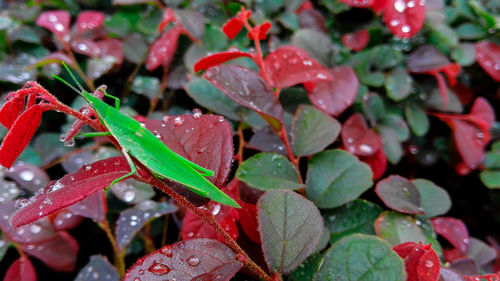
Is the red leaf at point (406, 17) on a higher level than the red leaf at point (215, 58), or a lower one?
lower

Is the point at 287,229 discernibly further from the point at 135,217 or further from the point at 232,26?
the point at 232,26

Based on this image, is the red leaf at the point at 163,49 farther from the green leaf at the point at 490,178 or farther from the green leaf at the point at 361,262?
the green leaf at the point at 490,178

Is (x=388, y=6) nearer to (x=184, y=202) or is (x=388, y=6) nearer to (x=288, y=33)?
(x=288, y=33)

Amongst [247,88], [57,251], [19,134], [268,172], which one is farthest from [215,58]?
[57,251]

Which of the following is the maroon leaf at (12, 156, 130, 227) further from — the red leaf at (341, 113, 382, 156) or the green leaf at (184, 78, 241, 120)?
the red leaf at (341, 113, 382, 156)

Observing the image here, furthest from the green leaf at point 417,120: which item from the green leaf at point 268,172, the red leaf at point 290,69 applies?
the green leaf at point 268,172
